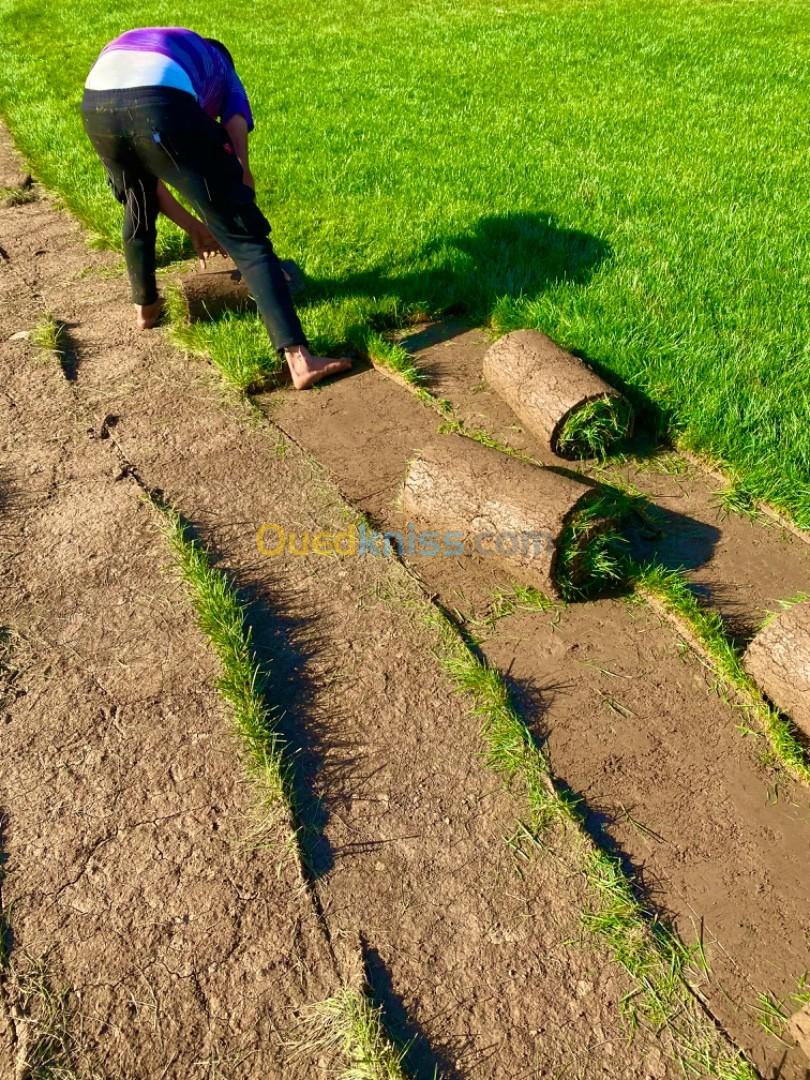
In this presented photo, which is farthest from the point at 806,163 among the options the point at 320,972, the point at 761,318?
the point at 320,972

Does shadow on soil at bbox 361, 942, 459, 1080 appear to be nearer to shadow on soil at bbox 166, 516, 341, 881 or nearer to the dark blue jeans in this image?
shadow on soil at bbox 166, 516, 341, 881

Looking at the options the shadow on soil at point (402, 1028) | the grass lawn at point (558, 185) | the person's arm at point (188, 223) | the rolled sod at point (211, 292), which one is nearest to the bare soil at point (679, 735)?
the grass lawn at point (558, 185)

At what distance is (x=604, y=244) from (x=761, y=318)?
135 centimetres

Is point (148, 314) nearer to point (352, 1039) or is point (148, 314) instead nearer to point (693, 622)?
point (693, 622)

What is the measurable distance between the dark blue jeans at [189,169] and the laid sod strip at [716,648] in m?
2.24

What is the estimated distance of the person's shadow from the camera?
5.22 m

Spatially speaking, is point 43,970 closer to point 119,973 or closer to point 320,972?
point 119,973

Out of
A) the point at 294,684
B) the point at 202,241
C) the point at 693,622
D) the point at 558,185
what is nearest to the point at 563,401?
the point at 693,622

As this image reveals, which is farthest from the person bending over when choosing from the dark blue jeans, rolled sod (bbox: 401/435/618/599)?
rolled sod (bbox: 401/435/618/599)

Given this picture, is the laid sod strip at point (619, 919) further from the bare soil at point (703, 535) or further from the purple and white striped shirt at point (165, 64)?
the purple and white striped shirt at point (165, 64)

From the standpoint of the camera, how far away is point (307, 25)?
1305 cm

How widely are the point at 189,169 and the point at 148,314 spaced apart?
4.13ft

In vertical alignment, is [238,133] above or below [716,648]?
above

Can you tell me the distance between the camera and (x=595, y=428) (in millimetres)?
3865
